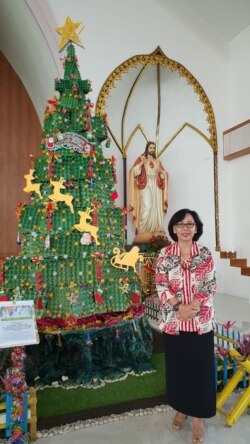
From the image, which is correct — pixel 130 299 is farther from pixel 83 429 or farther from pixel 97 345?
pixel 83 429

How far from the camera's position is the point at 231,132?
855 centimetres

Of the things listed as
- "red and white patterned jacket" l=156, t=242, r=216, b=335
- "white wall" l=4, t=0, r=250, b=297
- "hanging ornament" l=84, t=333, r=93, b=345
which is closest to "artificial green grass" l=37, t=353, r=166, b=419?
"hanging ornament" l=84, t=333, r=93, b=345

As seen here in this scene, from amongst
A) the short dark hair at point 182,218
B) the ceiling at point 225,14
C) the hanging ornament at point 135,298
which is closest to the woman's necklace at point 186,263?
the short dark hair at point 182,218

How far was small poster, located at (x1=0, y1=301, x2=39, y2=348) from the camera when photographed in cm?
223

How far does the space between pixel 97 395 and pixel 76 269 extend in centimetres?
116

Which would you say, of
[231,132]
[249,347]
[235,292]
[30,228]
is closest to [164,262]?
[249,347]

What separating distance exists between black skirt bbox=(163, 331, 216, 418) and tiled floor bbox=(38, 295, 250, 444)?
222mm

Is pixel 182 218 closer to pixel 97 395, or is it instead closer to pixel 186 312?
pixel 186 312

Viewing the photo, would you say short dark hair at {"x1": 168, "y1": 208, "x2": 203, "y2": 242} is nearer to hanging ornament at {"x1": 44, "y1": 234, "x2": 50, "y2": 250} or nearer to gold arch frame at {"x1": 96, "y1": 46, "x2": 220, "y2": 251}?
hanging ornament at {"x1": 44, "y1": 234, "x2": 50, "y2": 250}

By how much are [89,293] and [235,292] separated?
5571mm

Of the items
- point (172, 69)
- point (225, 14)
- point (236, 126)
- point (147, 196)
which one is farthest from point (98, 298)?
point (225, 14)

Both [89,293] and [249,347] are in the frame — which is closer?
[249,347]

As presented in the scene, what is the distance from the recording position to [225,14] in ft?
26.9

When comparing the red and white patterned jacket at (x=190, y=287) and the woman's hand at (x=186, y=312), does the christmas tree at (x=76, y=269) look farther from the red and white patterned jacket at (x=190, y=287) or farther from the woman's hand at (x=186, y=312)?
the woman's hand at (x=186, y=312)
